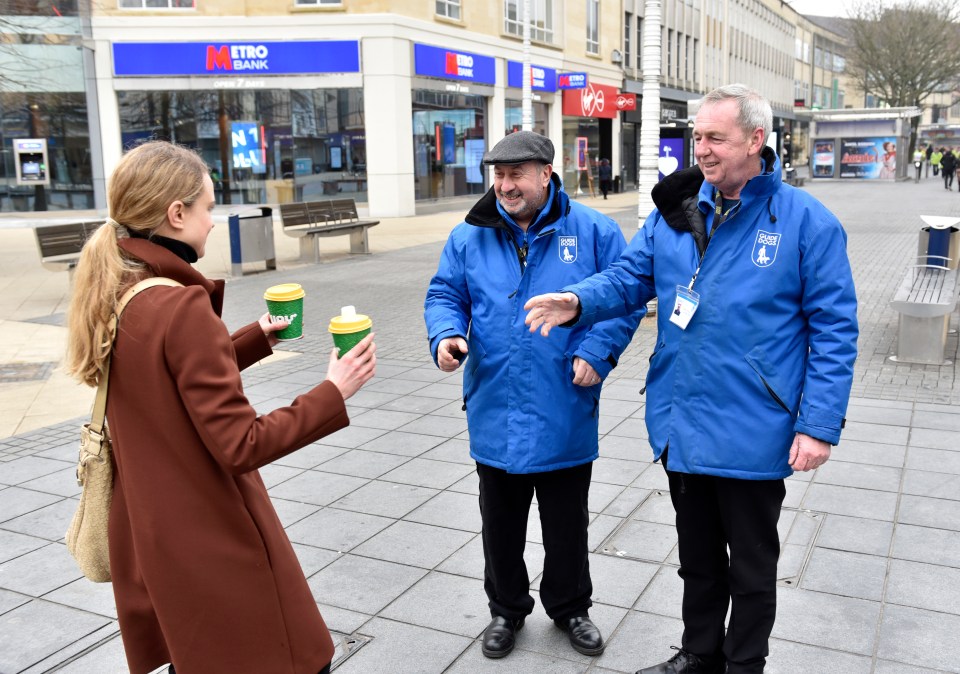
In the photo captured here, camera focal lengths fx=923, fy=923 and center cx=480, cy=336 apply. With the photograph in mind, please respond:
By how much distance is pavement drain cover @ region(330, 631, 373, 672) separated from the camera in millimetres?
3496

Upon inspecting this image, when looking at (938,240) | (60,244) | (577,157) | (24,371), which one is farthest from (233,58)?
(938,240)

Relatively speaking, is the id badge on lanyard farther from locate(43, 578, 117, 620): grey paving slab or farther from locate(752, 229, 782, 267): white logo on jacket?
locate(43, 578, 117, 620): grey paving slab

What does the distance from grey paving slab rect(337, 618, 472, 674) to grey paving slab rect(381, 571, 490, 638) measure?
0.06 m

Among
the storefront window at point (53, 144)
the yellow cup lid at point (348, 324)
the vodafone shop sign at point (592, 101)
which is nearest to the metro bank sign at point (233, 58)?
the storefront window at point (53, 144)

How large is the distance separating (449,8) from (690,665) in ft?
86.8

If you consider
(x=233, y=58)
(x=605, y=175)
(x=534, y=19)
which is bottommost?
(x=605, y=175)

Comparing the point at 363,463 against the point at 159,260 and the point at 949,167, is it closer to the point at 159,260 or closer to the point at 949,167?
the point at 159,260

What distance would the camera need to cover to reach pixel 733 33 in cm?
5850

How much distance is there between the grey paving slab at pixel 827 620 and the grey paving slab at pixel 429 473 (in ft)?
6.94

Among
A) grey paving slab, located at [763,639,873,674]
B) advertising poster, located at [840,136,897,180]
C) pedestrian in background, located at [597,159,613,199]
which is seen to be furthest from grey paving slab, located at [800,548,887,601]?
advertising poster, located at [840,136,897,180]

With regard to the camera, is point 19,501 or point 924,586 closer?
point 924,586

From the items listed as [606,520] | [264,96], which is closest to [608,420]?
[606,520]

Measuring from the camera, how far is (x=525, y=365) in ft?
11.0

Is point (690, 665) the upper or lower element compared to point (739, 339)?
lower
